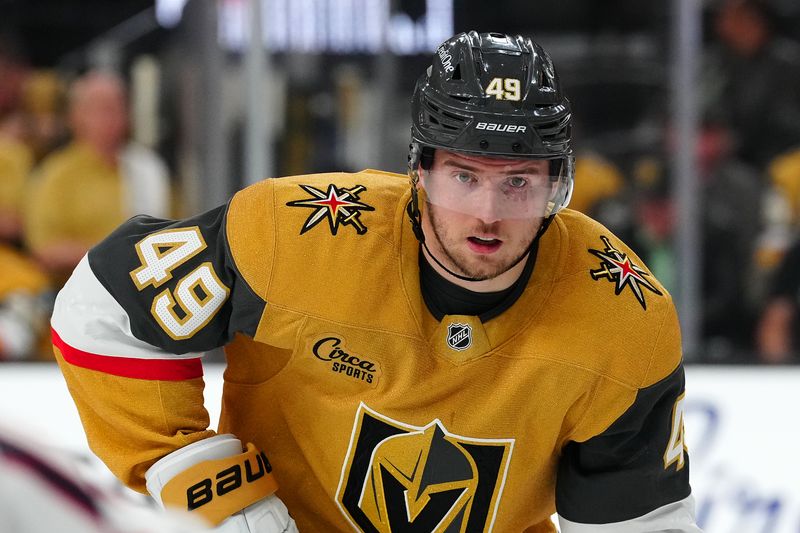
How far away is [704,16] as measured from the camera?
411 cm

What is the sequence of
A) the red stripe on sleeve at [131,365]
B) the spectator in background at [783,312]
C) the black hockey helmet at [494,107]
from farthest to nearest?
1. the spectator in background at [783,312]
2. the red stripe on sleeve at [131,365]
3. the black hockey helmet at [494,107]

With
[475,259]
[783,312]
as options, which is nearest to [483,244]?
[475,259]

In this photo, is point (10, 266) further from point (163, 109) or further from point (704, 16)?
point (704, 16)

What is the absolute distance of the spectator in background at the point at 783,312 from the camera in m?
4.07

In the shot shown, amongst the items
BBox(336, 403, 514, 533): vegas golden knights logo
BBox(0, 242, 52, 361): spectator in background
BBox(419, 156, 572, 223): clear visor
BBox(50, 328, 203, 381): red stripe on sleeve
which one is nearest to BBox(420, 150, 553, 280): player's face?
BBox(419, 156, 572, 223): clear visor

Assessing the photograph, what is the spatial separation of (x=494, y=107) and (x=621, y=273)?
1.09 ft

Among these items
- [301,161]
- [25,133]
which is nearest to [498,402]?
[301,161]

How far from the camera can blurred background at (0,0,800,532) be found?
4.09m

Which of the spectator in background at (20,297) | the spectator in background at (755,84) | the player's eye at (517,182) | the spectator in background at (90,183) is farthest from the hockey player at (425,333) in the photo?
the spectator in background at (755,84)

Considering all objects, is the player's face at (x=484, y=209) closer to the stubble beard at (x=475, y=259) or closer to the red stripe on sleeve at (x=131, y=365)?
the stubble beard at (x=475, y=259)

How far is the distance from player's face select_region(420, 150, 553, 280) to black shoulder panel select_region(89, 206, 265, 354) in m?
0.30

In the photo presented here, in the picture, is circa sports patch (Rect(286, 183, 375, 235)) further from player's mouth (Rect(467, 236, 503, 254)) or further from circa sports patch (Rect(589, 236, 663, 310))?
circa sports patch (Rect(589, 236, 663, 310))

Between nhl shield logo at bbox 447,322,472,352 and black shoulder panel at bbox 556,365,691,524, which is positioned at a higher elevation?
nhl shield logo at bbox 447,322,472,352

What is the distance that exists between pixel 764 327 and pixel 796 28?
104 centimetres
